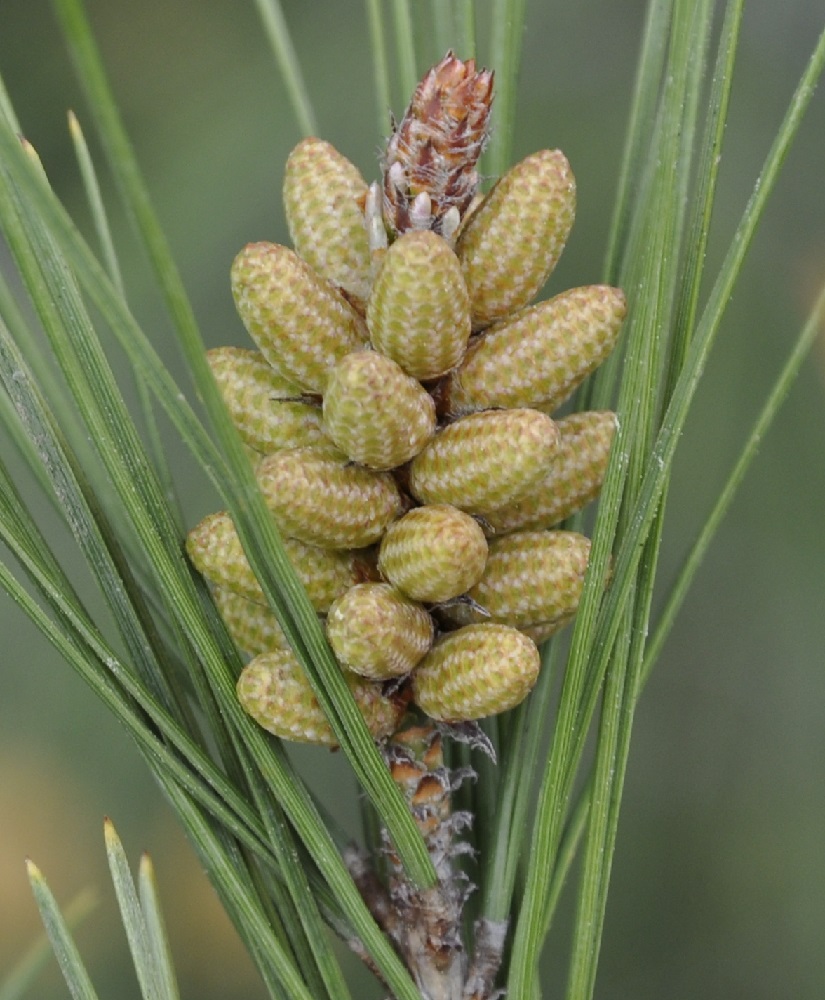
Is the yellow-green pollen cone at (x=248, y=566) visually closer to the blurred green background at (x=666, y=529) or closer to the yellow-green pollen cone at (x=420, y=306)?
the yellow-green pollen cone at (x=420, y=306)

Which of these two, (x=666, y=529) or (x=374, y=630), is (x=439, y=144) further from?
(x=666, y=529)

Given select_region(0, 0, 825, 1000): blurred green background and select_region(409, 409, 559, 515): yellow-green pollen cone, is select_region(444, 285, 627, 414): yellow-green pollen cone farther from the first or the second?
→ select_region(0, 0, 825, 1000): blurred green background

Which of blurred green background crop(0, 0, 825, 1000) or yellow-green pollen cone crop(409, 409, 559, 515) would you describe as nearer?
yellow-green pollen cone crop(409, 409, 559, 515)

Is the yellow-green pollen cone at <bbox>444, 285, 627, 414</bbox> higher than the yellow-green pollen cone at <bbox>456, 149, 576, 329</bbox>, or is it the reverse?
the yellow-green pollen cone at <bbox>456, 149, 576, 329</bbox>

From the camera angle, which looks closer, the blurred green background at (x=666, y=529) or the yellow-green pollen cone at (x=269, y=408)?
the yellow-green pollen cone at (x=269, y=408)

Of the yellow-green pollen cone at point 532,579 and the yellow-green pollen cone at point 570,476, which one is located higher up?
the yellow-green pollen cone at point 570,476

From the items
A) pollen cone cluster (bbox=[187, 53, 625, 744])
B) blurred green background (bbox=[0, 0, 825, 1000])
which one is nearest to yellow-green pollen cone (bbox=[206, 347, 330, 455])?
pollen cone cluster (bbox=[187, 53, 625, 744])

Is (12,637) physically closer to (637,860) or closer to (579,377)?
(637,860)

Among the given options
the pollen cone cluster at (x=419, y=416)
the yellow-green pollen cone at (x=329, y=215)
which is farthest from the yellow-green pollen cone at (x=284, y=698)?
the yellow-green pollen cone at (x=329, y=215)
